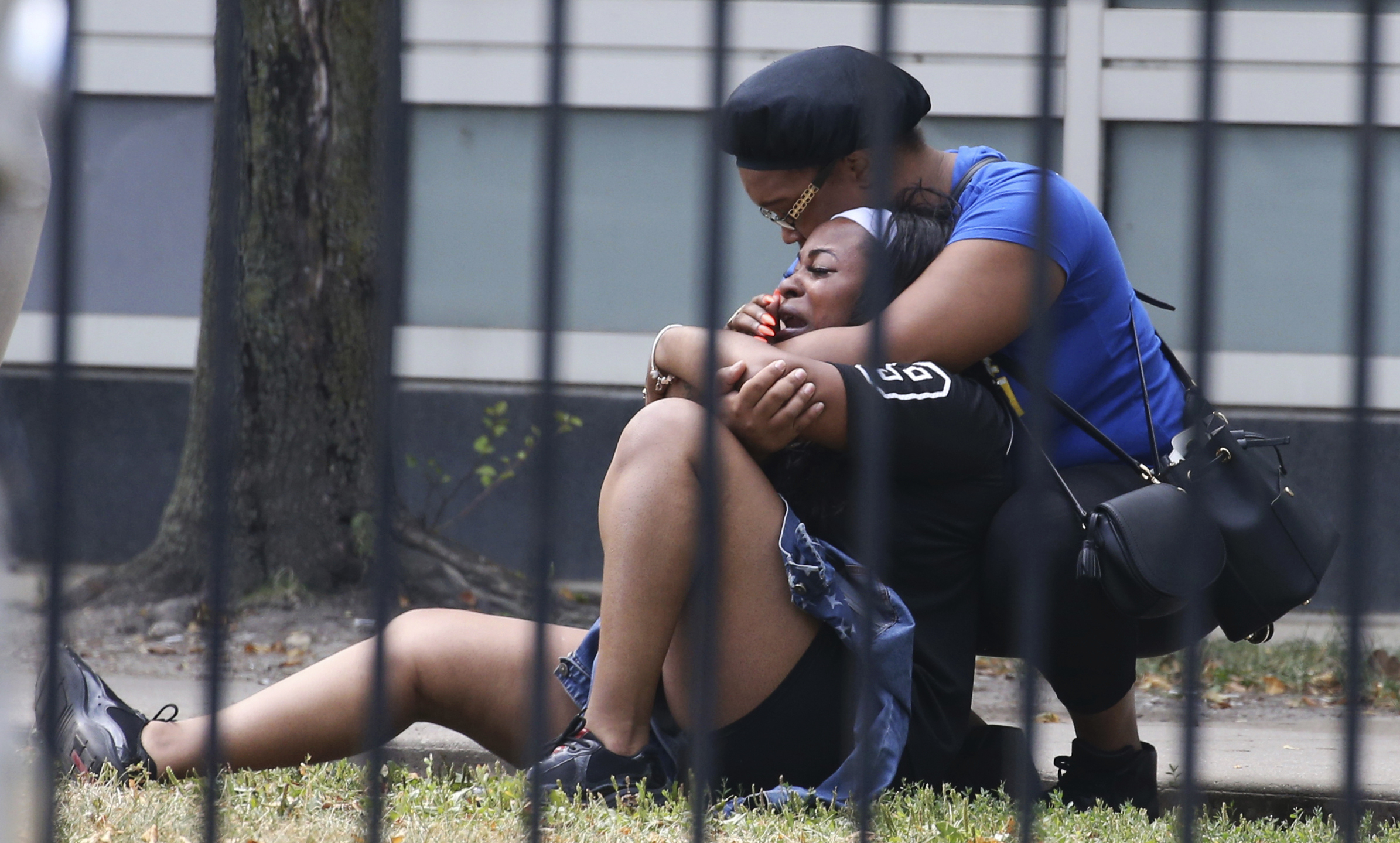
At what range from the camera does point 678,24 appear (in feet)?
22.7

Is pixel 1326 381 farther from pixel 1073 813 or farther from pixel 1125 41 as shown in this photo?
pixel 1073 813

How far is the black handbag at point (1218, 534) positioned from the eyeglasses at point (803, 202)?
57 cm

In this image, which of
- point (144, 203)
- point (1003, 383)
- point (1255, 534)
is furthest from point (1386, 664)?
point (144, 203)

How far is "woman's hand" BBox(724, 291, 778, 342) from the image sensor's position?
2.54m

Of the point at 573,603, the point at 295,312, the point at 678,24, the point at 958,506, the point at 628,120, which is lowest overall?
the point at 573,603

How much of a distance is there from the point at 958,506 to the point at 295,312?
3500 millimetres

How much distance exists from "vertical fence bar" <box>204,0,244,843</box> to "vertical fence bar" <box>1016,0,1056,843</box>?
0.93 meters

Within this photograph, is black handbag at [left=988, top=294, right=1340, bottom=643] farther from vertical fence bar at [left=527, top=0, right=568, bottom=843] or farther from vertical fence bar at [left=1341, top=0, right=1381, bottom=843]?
vertical fence bar at [left=527, top=0, right=568, bottom=843]

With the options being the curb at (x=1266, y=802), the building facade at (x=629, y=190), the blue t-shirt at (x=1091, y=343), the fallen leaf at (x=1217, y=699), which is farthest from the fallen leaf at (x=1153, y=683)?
the blue t-shirt at (x=1091, y=343)

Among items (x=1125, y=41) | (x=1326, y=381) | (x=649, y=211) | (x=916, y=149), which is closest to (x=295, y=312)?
(x=649, y=211)

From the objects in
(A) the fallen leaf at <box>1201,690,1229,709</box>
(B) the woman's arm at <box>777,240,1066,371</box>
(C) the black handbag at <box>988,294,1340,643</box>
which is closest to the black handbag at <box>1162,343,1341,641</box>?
(C) the black handbag at <box>988,294,1340,643</box>

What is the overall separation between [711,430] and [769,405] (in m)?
0.61

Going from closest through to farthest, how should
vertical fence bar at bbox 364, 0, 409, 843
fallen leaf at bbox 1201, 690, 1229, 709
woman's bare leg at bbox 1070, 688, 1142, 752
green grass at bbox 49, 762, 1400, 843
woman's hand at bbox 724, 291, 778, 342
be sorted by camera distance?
vertical fence bar at bbox 364, 0, 409, 843 → green grass at bbox 49, 762, 1400, 843 → woman's hand at bbox 724, 291, 778, 342 → woman's bare leg at bbox 1070, 688, 1142, 752 → fallen leaf at bbox 1201, 690, 1229, 709

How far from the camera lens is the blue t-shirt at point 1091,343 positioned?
8.23 ft
